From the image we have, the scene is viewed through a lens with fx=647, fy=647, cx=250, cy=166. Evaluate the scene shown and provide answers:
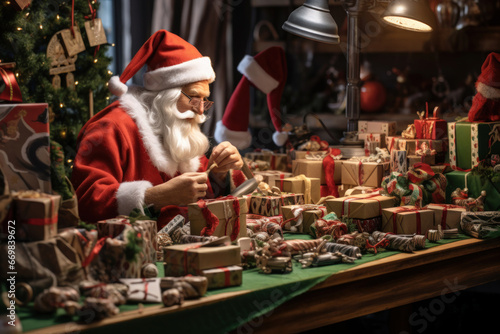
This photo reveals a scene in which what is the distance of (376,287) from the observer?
6.58 ft

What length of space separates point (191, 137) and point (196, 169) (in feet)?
0.49

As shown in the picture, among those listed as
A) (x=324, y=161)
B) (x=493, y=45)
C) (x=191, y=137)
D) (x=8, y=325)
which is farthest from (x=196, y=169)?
(x=493, y=45)

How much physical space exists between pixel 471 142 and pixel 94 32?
2.01 metres

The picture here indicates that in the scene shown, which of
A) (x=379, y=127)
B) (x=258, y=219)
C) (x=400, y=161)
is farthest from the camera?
(x=379, y=127)

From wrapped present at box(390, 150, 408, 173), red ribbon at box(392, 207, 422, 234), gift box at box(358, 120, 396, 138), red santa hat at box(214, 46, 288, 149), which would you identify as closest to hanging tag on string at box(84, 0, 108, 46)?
red santa hat at box(214, 46, 288, 149)

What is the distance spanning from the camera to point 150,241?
1805 mm

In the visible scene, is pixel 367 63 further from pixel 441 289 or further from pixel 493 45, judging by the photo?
pixel 441 289

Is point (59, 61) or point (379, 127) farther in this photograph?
point (59, 61)

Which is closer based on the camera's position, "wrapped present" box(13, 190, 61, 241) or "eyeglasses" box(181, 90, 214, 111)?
"wrapped present" box(13, 190, 61, 241)

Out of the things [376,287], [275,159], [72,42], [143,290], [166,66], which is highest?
[72,42]

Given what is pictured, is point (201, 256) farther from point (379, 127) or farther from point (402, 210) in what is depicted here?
point (379, 127)

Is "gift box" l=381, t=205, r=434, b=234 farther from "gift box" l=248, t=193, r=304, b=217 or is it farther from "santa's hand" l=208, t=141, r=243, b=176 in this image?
"santa's hand" l=208, t=141, r=243, b=176

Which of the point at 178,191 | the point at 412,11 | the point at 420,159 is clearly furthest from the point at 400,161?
the point at 178,191

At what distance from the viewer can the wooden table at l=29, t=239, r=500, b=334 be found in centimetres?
167
